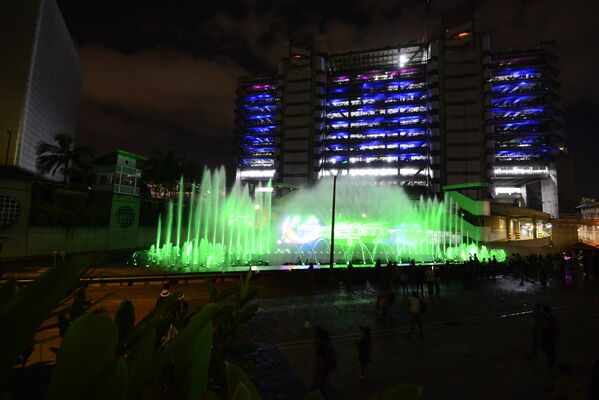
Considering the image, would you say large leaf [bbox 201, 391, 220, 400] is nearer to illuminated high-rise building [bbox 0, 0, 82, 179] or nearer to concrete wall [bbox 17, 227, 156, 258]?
concrete wall [bbox 17, 227, 156, 258]

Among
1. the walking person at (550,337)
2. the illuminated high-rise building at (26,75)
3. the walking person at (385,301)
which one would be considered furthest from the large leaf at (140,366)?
the illuminated high-rise building at (26,75)

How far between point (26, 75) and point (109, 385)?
141 feet

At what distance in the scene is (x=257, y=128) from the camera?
85.4 m

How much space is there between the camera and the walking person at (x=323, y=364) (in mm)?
5484

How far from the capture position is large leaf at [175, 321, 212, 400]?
109 centimetres

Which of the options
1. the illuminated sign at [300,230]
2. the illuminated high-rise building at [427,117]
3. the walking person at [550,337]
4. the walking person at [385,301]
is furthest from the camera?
the illuminated high-rise building at [427,117]

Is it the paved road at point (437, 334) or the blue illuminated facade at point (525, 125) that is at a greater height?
the blue illuminated facade at point (525, 125)

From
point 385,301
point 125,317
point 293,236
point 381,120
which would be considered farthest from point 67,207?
point 381,120

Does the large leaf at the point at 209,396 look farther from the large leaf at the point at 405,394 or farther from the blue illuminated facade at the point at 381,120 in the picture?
the blue illuminated facade at the point at 381,120

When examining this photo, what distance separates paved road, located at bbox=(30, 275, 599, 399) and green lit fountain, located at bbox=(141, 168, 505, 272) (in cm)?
828

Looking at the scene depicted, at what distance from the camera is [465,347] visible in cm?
777

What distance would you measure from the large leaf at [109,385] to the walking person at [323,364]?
556 centimetres

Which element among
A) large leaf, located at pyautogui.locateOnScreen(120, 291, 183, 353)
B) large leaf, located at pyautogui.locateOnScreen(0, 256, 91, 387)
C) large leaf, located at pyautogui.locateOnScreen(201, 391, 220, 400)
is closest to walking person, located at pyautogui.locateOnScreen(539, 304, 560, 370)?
large leaf, located at pyautogui.locateOnScreen(201, 391, 220, 400)

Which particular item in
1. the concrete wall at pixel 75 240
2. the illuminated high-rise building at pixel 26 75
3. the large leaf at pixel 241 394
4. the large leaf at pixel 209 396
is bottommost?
the concrete wall at pixel 75 240
